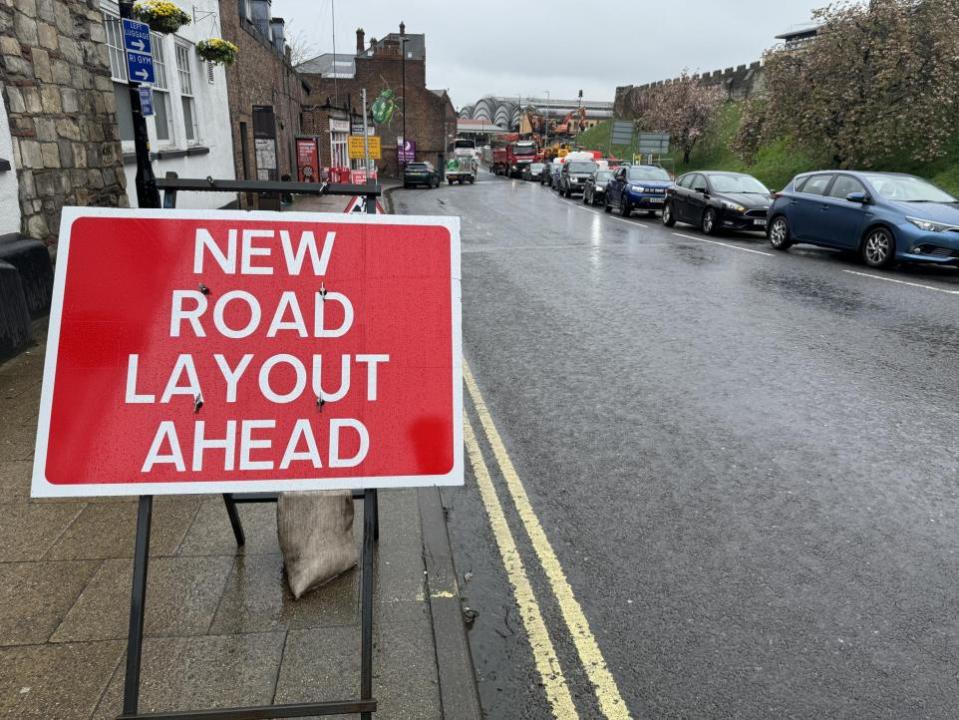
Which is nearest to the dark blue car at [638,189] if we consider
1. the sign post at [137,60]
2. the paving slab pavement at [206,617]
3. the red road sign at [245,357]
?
the sign post at [137,60]

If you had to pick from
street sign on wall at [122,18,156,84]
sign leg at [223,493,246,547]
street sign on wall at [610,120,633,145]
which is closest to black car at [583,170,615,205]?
street sign on wall at [122,18,156,84]

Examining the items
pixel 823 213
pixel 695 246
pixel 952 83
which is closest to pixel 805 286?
pixel 823 213

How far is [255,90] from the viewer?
2184cm

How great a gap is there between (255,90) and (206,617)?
22.2 m

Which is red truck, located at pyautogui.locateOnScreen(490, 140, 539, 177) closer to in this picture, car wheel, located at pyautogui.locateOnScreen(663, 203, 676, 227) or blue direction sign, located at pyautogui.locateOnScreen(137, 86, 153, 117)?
car wheel, located at pyautogui.locateOnScreen(663, 203, 676, 227)

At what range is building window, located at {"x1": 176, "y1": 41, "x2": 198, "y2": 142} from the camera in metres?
14.3

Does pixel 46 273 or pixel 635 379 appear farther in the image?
pixel 46 273

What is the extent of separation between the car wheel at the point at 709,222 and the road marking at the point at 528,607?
14.4 meters

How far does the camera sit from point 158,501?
394 cm

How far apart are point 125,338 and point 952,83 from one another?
26.7 m

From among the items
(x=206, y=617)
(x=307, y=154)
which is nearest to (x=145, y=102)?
(x=206, y=617)

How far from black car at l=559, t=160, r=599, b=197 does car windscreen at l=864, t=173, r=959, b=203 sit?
64.7ft

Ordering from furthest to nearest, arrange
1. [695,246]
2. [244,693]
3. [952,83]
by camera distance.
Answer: [952,83] → [695,246] → [244,693]

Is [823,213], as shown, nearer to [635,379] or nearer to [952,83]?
[635,379]
